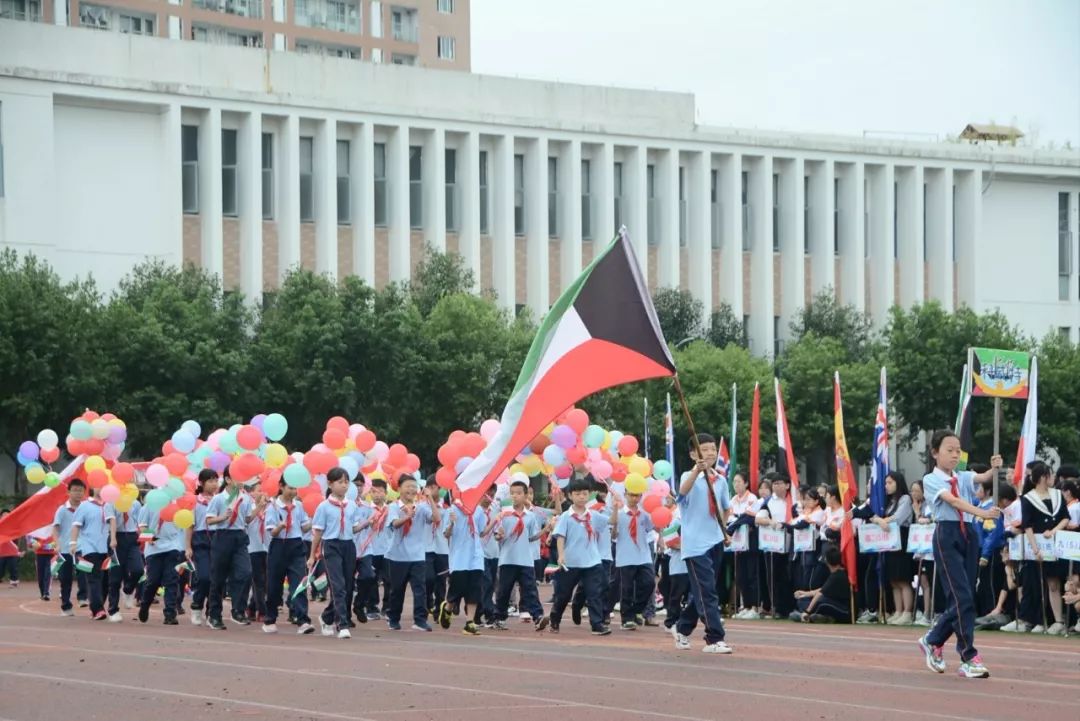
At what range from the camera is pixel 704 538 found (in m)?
17.8

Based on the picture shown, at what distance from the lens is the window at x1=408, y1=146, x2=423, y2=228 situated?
59.9 m

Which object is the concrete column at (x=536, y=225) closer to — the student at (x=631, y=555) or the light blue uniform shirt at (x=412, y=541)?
the student at (x=631, y=555)

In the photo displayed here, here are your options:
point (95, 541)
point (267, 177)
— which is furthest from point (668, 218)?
point (95, 541)

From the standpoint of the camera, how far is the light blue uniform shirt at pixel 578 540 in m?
21.7

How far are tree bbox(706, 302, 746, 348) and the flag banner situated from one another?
1378 inches

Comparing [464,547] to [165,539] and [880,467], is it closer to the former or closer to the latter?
[165,539]

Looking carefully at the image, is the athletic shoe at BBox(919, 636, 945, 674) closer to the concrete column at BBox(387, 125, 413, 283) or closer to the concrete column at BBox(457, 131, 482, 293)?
the concrete column at BBox(387, 125, 413, 283)

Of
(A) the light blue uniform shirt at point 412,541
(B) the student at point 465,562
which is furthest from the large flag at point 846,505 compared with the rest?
(A) the light blue uniform shirt at point 412,541

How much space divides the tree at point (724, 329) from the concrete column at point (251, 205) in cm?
1379

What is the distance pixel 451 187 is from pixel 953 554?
4624 cm

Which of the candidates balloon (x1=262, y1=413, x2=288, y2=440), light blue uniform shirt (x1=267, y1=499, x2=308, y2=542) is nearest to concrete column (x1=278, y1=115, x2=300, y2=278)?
balloon (x1=262, y1=413, x2=288, y2=440)

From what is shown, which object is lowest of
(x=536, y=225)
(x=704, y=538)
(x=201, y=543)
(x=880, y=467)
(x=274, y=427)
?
(x=201, y=543)

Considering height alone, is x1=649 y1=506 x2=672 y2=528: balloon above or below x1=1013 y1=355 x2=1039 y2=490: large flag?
below

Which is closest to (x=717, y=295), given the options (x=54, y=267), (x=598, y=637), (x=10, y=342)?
(x=54, y=267)
